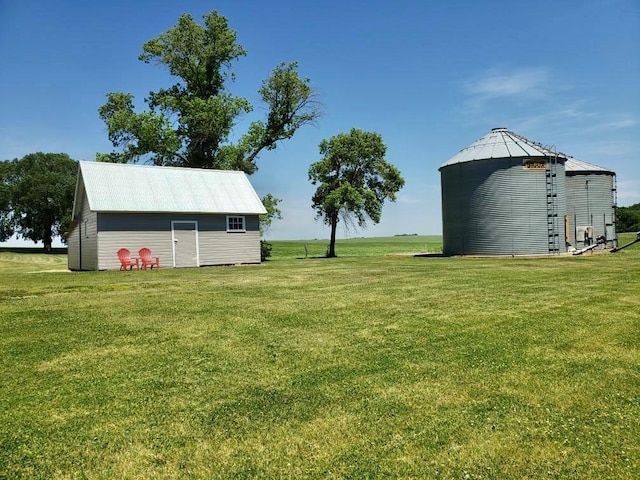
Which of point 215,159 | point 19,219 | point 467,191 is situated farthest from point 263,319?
point 19,219

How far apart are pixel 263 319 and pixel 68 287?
821cm

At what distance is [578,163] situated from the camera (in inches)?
1383

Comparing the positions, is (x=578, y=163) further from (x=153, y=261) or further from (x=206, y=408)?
(x=206, y=408)

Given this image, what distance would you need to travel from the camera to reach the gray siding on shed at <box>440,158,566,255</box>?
30.3m

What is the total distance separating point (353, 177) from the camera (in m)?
41.4

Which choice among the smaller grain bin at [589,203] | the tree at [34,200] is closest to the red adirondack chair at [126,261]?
the smaller grain bin at [589,203]

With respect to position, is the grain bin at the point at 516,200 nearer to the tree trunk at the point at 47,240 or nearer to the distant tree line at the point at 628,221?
the tree trunk at the point at 47,240

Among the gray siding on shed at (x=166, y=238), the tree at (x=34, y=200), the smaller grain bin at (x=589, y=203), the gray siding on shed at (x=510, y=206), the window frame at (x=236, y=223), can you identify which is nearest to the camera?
the gray siding on shed at (x=166, y=238)

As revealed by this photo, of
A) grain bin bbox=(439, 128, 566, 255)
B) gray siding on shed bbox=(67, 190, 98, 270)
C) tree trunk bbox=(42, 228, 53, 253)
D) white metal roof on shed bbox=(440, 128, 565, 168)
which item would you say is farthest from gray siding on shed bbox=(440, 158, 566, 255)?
tree trunk bbox=(42, 228, 53, 253)

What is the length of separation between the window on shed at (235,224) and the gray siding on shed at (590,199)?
855 inches

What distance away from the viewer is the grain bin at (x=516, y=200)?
99.3 ft

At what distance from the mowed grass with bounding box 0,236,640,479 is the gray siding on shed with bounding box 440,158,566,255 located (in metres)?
21.4

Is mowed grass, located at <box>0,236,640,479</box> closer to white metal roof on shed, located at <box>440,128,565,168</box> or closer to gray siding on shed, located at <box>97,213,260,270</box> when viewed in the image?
gray siding on shed, located at <box>97,213,260,270</box>

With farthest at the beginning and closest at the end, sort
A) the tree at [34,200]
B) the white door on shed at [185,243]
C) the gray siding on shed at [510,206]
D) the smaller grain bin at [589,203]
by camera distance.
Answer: the tree at [34,200] → the smaller grain bin at [589,203] → the gray siding on shed at [510,206] → the white door on shed at [185,243]
